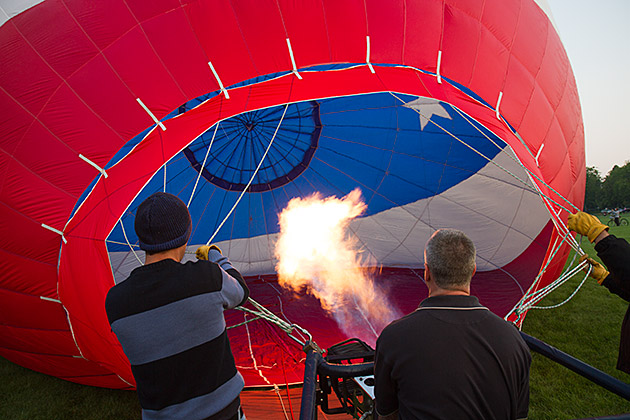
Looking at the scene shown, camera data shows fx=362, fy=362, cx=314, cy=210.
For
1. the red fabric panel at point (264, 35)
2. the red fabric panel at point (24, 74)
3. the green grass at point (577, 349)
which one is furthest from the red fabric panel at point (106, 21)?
the green grass at point (577, 349)

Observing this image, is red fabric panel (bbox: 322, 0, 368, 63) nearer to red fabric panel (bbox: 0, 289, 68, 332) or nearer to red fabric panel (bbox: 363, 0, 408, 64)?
red fabric panel (bbox: 363, 0, 408, 64)

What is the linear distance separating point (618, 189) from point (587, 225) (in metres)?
38.6

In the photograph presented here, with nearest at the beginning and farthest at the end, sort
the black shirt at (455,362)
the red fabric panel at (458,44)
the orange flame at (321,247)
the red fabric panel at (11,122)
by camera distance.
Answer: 1. the black shirt at (455,362)
2. the red fabric panel at (11,122)
3. the red fabric panel at (458,44)
4. the orange flame at (321,247)

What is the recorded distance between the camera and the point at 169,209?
1.00 m

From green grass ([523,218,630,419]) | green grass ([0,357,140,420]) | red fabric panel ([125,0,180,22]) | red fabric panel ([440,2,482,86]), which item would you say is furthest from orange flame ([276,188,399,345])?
red fabric panel ([125,0,180,22])

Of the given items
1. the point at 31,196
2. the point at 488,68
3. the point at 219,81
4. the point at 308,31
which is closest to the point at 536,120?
the point at 488,68

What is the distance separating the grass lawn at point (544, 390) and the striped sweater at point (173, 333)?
152 centimetres

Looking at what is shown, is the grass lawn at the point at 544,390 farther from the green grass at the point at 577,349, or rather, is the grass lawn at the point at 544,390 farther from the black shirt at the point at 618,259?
the black shirt at the point at 618,259

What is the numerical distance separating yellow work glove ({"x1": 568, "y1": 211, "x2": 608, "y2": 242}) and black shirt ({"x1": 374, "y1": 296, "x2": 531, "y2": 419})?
3.13ft

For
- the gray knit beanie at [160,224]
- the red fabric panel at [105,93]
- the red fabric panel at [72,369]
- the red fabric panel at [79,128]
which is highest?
the red fabric panel at [105,93]

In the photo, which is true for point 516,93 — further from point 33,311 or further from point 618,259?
point 33,311

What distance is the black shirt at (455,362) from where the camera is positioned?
32.6 inches

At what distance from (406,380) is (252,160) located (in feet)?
11.7

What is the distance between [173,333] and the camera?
95 cm
